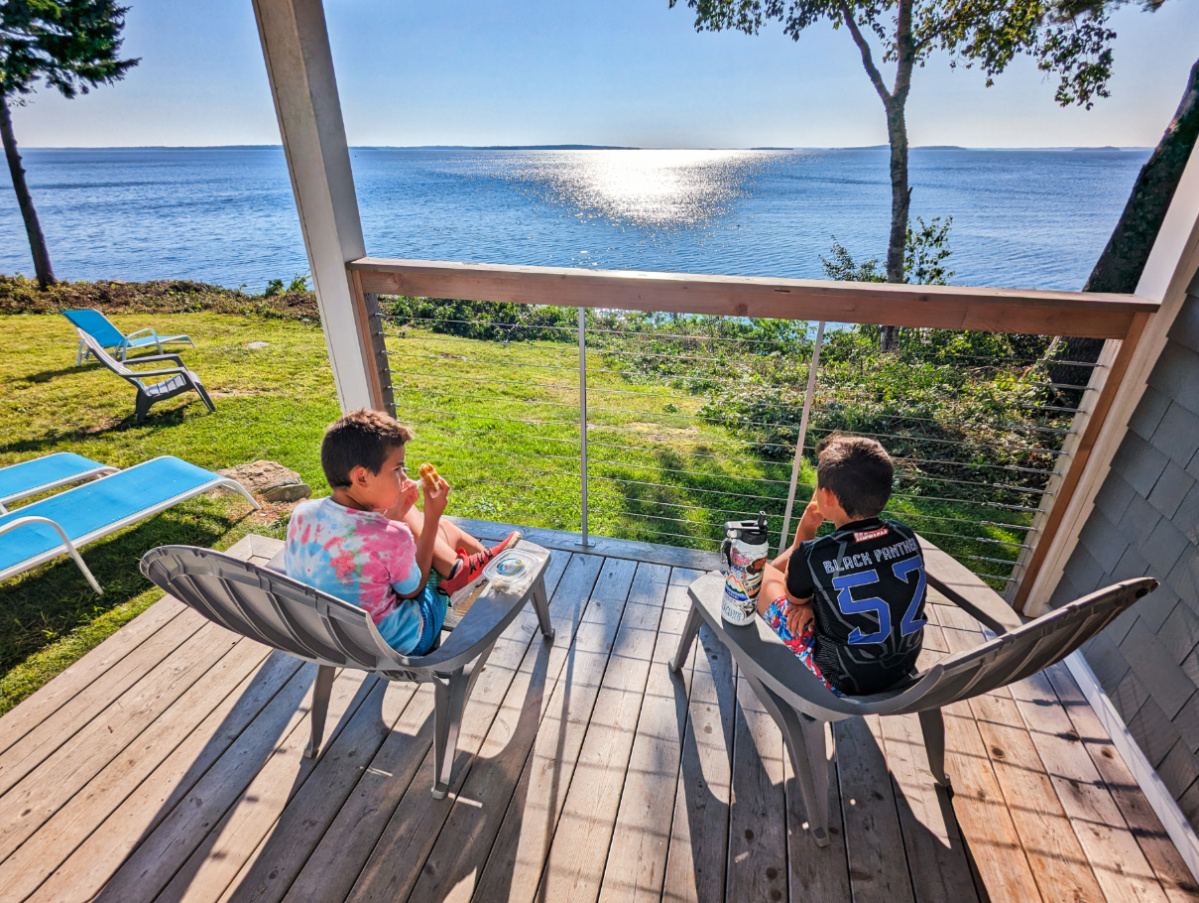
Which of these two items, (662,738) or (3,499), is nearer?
(662,738)

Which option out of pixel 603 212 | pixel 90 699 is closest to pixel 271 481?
pixel 90 699

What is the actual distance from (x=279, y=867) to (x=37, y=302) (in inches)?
382

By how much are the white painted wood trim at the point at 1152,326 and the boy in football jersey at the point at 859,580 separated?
51.0 inches

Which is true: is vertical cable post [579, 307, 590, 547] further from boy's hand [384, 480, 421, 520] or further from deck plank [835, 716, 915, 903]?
deck plank [835, 716, 915, 903]

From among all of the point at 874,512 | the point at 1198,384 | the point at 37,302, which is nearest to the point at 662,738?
the point at 874,512

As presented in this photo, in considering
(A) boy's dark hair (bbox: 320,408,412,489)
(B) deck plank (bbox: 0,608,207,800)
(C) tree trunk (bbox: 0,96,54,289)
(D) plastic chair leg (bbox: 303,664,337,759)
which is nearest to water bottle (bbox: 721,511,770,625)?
(A) boy's dark hair (bbox: 320,408,412,489)

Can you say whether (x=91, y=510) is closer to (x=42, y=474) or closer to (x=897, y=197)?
(x=42, y=474)

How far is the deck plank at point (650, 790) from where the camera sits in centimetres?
150

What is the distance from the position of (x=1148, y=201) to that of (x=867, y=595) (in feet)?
13.7

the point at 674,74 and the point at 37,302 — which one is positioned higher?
the point at 674,74

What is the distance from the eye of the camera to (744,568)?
1.58 metres

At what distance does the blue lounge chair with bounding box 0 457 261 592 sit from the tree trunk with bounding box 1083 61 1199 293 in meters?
5.75

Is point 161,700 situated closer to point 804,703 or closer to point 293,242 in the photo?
point 804,703

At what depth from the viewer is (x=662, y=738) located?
1.90 meters
